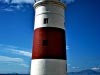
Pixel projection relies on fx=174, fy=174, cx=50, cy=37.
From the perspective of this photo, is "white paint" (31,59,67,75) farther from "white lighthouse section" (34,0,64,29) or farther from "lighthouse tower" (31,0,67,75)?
"white lighthouse section" (34,0,64,29)

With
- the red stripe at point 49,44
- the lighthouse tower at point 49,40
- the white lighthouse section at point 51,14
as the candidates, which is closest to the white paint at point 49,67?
the lighthouse tower at point 49,40

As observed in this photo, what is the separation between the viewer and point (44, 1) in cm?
1252

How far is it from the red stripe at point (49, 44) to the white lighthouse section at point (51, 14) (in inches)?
14.3

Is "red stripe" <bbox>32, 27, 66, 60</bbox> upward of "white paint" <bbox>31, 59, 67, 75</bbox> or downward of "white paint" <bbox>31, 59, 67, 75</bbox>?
upward

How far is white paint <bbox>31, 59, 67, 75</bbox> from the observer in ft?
37.9

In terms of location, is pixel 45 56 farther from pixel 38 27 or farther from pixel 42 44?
pixel 38 27

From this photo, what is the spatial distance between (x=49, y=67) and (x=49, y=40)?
184cm

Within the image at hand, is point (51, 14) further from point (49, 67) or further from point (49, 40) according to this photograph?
point (49, 67)

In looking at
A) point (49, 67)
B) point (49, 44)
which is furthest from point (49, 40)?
point (49, 67)

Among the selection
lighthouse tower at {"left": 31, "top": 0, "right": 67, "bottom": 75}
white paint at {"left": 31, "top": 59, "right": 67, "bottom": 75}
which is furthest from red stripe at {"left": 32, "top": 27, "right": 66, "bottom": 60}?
white paint at {"left": 31, "top": 59, "right": 67, "bottom": 75}

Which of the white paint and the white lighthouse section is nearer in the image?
the white paint

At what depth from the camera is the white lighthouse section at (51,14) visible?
1234 centimetres

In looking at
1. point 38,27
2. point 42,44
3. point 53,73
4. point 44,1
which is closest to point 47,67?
point 53,73

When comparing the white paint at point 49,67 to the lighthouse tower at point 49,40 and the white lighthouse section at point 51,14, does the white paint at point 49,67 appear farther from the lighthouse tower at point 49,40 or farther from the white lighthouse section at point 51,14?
the white lighthouse section at point 51,14
